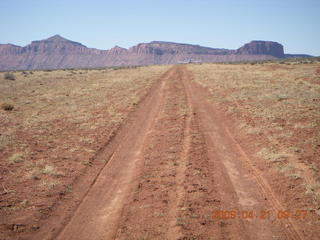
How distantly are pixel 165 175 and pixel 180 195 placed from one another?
1451 mm

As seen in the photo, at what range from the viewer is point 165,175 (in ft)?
29.8

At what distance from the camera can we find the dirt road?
247 inches

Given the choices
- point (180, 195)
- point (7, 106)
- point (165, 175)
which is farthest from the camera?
point (7, 106)

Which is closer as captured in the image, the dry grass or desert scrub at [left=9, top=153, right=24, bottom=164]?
the dry grass

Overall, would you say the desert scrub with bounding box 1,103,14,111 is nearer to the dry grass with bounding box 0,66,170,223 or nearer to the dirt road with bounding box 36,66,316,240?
the dry grass with bounding box 0,66,170,223

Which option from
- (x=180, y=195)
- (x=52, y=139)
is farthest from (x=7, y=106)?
(x=180, y=195)

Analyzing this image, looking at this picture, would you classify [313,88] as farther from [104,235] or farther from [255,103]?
[104,235]

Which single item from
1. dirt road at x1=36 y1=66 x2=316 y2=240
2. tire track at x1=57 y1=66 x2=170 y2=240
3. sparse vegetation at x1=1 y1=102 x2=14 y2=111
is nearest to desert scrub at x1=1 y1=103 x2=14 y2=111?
sparse vegetation at x1=1 y1=102 x2=14 y2=111

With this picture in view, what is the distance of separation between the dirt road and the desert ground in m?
0.03

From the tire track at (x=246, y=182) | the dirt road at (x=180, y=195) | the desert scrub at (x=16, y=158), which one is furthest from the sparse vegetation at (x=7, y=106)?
the tire track at (x=246, y=182)

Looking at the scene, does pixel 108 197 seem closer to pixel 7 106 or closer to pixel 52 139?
pixel 52 139

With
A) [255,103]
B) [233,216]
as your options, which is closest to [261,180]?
[233,216]

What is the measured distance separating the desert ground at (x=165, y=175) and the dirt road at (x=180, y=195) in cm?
3

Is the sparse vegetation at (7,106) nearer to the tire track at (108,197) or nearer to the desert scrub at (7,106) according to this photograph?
the desert scrub at (7,106)
